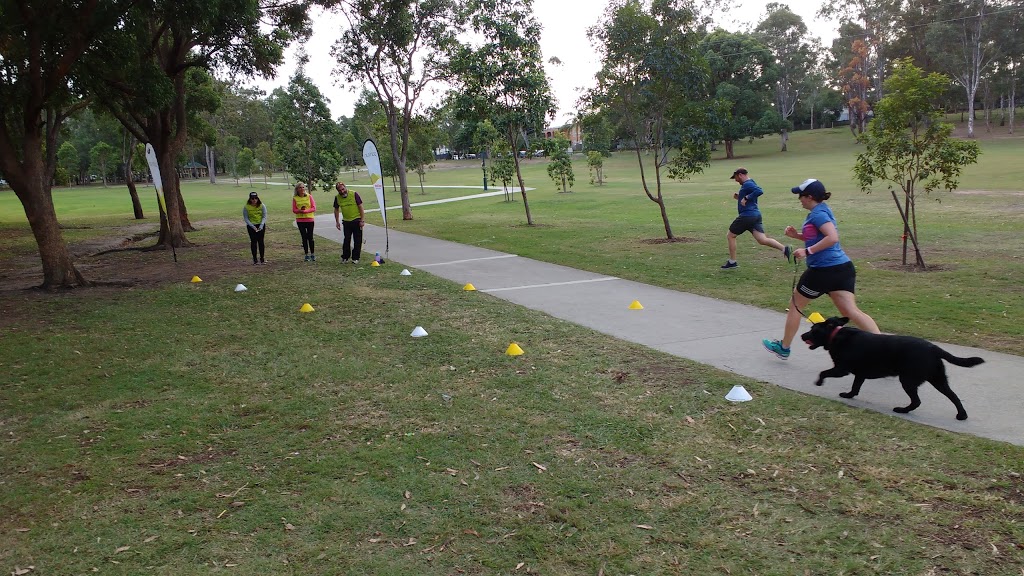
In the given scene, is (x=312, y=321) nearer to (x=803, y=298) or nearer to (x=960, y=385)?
(x=803, y=298)

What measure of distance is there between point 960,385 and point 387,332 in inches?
228

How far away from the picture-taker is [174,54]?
1775 cm

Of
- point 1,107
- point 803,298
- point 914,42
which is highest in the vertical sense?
point 914,42

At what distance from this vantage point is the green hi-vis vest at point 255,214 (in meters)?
14.1

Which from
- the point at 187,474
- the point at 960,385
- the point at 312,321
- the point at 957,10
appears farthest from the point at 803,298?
the point at 957,10

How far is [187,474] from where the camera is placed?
4.68 meters

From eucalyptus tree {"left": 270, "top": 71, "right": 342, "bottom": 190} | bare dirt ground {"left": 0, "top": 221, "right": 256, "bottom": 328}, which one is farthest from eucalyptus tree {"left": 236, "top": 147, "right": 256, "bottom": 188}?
bare dirt ground {"left": 0, "top": 221, "right": 256, "bottom": 328}

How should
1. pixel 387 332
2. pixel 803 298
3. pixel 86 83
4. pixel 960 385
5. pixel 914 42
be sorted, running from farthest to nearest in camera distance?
pixel 914 42 < pixel 86 83 < pixel 387 332 < pixel 803 298 < pixel 960 385

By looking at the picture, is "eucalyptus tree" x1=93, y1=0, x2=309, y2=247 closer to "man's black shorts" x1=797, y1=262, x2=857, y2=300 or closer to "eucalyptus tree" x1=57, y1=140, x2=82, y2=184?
"man's black shorts" x1=797, y1=262, x2=857, y2=300

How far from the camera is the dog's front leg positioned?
17.5ft

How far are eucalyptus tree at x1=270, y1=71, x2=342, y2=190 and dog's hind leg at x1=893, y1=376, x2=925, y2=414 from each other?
3884 cm

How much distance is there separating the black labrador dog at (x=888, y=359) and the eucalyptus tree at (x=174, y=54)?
1131cm

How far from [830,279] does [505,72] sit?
15.1 meters

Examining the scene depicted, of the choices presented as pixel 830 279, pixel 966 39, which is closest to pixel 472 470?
pixel 830 279
